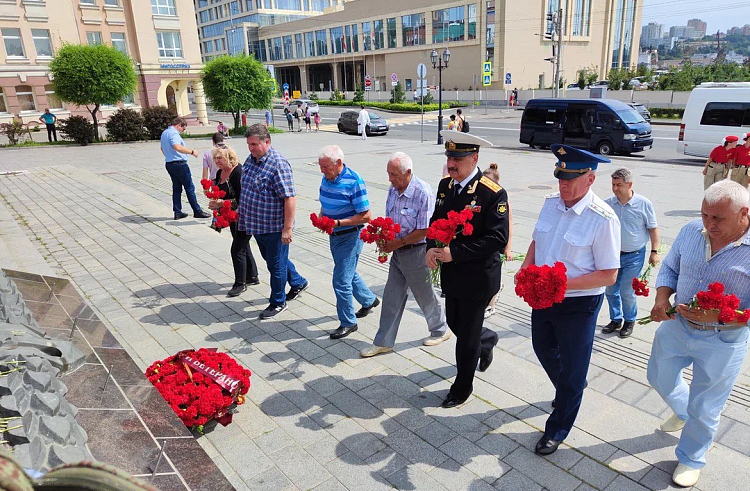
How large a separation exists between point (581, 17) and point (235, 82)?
162ft

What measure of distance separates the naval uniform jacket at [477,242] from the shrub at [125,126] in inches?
1068

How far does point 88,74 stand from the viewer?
1001 inches

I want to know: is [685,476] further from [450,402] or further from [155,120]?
[155,120]

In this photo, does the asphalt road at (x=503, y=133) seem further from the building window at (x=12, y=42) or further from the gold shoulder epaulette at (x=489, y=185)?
the building window at (x=12, y=42)

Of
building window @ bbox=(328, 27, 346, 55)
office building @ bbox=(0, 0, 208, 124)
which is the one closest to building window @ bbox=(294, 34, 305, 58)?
building window @ bbox=(328, 27, 346, 55)

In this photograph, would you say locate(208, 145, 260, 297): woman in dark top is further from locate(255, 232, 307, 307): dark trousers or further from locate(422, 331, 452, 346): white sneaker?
locate(422, 331, 452, 346): white sneaker

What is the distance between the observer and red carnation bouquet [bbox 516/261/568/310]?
286 cm

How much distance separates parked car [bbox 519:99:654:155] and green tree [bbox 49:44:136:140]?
67.9ft

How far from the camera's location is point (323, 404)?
410cm

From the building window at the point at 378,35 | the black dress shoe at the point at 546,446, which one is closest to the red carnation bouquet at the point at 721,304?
the black dress shoe at the point at 546,446

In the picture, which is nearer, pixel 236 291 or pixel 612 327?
pixel 612 327

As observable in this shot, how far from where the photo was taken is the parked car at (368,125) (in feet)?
93.2

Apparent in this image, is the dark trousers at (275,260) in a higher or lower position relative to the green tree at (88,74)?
lower

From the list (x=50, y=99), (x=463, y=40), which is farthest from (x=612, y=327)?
(x=463, y=40)
